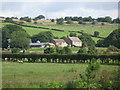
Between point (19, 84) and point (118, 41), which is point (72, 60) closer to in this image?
point (118, 41)

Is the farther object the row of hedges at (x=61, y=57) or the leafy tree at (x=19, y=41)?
the leafy tree at (x=19, y=41)

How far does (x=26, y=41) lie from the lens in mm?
62281

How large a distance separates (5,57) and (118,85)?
23353 millimetres

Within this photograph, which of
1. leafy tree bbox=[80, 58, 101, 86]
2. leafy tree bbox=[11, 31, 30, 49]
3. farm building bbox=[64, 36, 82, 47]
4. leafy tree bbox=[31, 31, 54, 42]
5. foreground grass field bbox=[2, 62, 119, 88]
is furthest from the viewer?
leafy tree bbox=[31, 31, 54, 42]

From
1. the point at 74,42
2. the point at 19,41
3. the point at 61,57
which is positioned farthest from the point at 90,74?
the point at 74,42

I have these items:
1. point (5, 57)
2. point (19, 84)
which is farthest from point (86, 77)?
point (5, 57)

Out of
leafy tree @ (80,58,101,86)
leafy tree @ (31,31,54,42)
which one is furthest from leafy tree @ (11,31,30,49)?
leafy tree @ (80,58,101,86)

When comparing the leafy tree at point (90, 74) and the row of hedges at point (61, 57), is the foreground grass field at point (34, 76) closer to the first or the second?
the leafy tree at point (90, 74)

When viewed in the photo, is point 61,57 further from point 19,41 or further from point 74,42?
point 74,42

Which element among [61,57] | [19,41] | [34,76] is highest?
[19,41]

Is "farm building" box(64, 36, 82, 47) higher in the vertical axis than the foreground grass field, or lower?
lower

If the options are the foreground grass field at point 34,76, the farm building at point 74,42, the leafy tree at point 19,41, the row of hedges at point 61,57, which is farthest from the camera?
the farm building at point 74,42

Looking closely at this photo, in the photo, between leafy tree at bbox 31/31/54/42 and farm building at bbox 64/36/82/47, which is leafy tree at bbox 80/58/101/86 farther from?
leafy tree at bbox 31/31/54/42

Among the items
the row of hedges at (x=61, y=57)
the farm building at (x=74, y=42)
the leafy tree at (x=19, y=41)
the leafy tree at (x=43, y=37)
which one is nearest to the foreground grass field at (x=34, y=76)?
the row of hedges at (x=61, y=57)
